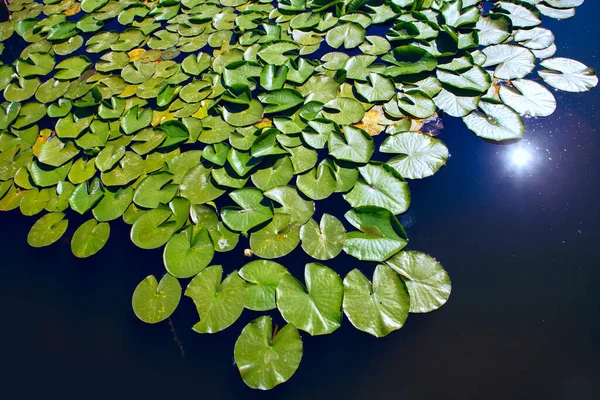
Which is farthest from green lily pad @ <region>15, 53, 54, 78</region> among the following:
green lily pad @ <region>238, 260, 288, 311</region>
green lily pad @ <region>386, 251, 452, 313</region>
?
green lily pad @ <region>386, 251, 452, 313</region>

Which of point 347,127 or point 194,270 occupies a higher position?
point 347,127

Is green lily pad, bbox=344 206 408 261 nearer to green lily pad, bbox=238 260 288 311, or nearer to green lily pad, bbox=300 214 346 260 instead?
green lily pad, bbox=300 214 346 260

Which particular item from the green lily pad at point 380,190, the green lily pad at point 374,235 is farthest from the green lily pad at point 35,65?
the green lily pad at point 374,235

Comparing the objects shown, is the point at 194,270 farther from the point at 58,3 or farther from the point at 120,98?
the point at 58,3

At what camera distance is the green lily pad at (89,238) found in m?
2.62

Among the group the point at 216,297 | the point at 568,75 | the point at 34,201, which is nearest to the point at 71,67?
the point at 34,201

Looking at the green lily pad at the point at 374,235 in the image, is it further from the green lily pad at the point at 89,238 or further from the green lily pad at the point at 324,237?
the green lily pad at the point at 89,238

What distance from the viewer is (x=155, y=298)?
2326 mm

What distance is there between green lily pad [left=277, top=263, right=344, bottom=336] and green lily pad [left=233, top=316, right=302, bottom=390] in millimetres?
89

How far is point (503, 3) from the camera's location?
395cm

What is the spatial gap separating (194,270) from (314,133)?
1.42 metres

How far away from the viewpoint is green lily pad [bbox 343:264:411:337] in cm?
209

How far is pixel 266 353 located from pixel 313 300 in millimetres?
404

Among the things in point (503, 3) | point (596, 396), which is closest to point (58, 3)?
point (503, 3)
